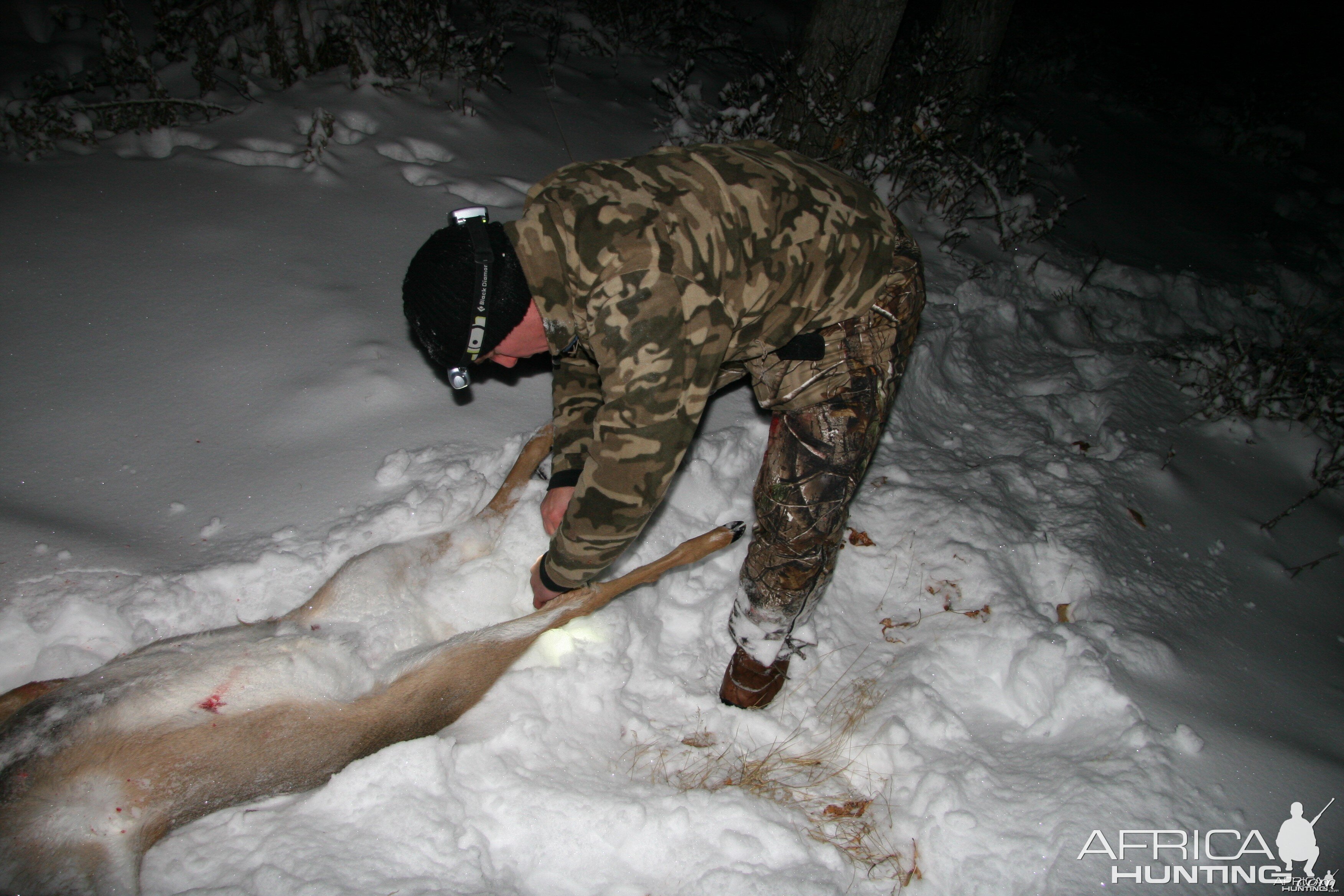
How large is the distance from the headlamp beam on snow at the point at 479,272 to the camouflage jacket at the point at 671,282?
2.6 inches

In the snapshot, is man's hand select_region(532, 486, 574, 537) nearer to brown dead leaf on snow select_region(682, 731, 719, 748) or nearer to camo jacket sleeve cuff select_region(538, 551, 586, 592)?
camo jacket sleeve cuff select_region(538, 551, 586, 592)

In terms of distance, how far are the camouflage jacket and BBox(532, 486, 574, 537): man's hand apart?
27 cm

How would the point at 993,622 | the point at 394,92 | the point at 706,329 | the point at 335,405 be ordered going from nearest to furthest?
the point at 706,329 → the point at 993,622 → the point at 335,405 → the point at 394,92

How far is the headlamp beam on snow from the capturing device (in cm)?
127

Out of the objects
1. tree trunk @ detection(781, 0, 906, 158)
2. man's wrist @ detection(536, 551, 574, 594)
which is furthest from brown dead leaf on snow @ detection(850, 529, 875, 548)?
tree trunk @ detection(781, 0, 906, 158)

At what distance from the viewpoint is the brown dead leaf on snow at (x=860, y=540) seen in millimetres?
2373

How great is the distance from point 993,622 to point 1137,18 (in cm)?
1363

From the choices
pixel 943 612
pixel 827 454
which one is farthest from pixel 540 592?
pixel 943 612

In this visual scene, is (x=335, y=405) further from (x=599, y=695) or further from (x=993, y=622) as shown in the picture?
(x=993, y=622)

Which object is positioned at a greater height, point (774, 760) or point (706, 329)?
point (706, 329)

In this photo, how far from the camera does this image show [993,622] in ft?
6.76

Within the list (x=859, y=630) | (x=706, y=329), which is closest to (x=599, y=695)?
(x=859, y=630)

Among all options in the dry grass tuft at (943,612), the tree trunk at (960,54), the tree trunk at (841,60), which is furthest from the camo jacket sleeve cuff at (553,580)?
the tree trunk at (960,54)

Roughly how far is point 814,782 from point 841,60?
4131 mm
